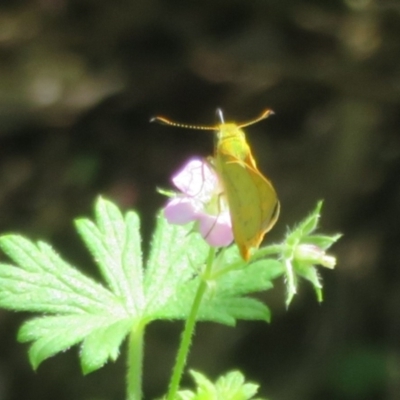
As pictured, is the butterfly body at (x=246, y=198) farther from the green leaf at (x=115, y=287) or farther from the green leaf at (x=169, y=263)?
the green leaf at (x=169, y=263)

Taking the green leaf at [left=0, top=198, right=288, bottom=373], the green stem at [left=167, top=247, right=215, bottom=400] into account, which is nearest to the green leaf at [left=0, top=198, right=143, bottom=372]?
the green leaf at [left=0, top=198, right=288, bottom=373]

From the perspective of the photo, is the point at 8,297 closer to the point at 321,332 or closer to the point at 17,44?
the point at 321,332

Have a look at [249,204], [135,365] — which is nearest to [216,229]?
[249,204]

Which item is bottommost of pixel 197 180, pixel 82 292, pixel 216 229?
pixel 82 292

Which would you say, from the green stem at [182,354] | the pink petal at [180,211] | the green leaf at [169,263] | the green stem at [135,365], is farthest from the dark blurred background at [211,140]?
the green stem at [182,354]

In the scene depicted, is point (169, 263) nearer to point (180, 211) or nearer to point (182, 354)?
point (180, 211)

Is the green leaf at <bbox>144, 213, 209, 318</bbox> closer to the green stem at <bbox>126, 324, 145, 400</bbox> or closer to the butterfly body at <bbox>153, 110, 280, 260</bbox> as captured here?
the green stem at <bbox>126, 324, 145, 400</bbox>

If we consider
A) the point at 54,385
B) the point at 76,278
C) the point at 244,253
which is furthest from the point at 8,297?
the point at 54,385
